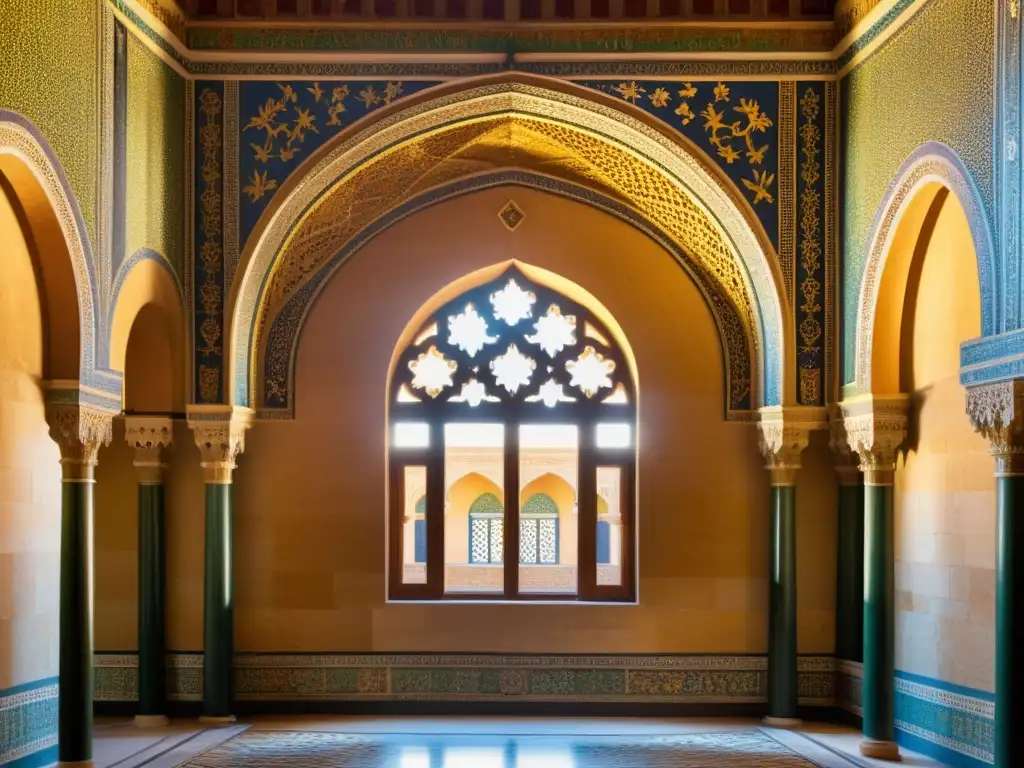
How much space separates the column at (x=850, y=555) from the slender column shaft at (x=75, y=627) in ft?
19.2

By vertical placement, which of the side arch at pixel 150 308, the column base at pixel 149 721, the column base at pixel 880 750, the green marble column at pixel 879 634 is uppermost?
the side arch at pixel 150 308

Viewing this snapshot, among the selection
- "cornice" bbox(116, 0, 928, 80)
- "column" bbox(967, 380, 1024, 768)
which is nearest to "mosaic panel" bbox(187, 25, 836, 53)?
"cornice" bbox(116, 0, 928, 80)

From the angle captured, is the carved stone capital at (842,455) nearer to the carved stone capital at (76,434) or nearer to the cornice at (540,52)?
the cornice at (540,52)

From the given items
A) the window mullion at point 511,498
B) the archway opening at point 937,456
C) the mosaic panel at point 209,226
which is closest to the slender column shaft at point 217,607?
the mosaic panel at point 209,226

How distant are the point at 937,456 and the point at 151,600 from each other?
245 inches

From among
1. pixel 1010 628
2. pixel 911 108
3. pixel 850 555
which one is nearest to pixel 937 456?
pixel 850 555

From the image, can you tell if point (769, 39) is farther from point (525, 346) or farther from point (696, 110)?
point (525, 346)

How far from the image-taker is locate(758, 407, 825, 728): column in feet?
35.8

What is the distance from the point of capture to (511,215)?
11852 mm

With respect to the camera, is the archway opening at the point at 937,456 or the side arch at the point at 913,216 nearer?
the side arch at the point at 913,216

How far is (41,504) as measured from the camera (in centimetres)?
903

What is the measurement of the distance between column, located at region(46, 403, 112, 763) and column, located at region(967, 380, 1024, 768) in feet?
17.7

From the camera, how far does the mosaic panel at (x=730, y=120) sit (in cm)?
1041

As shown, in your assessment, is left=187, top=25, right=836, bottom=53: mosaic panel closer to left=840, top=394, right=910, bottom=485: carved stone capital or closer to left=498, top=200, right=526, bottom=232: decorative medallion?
left=498, top=200, right=526, bottom=232: decorative medallion
